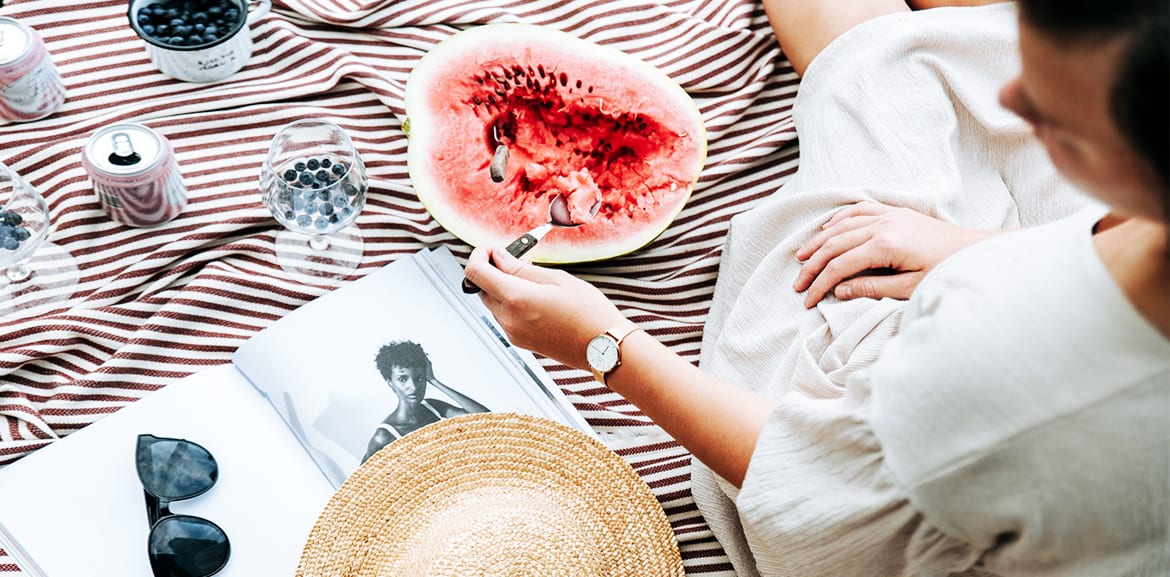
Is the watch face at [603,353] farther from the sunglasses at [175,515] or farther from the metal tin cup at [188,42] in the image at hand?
the metal tin cup at [188,42]

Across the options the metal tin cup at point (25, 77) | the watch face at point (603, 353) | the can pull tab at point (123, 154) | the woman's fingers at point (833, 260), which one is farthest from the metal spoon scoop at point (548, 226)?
the metal tin cup at point (25, 77)

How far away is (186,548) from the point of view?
854mm

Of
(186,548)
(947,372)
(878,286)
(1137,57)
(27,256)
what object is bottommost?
(186,548)

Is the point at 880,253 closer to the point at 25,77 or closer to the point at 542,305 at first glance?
the point at 542,305

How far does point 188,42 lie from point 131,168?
7.7 inches

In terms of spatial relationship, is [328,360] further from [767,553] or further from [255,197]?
[767,553]

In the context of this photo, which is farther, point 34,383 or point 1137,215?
point 34,383

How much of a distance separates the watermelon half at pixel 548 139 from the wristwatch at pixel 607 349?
0.17 meters

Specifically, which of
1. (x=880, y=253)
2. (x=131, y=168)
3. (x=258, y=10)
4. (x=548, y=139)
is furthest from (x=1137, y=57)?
(x=258, y=10)

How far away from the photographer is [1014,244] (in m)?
0.61

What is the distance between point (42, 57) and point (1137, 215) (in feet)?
3.51

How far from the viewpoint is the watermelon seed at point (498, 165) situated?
1.02 metres

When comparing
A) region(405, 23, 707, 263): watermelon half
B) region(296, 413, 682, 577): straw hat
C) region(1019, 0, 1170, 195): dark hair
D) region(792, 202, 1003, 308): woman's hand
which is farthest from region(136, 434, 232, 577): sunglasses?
region(1019, 0, 1170, 195): dark hair

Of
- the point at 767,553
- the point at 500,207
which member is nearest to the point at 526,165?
the point at 500,207
